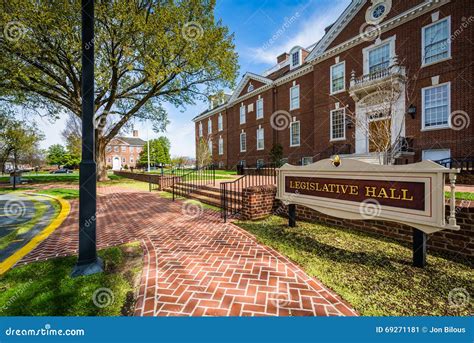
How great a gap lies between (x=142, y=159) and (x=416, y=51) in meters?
62.1

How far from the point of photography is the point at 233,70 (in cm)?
1451

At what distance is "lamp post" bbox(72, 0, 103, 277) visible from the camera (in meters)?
3.08

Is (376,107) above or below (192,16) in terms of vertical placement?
below

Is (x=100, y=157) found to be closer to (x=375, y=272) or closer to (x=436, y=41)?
(x=375, y=272)

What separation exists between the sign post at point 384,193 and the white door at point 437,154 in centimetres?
1105

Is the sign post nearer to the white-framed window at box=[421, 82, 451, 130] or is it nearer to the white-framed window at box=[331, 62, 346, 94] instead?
the white-framed window at box=[421, 82, 451, 130]

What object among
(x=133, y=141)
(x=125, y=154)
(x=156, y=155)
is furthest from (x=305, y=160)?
(x=133, y=141)

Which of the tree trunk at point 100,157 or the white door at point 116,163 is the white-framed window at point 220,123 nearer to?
the tree trunk at point 100,157

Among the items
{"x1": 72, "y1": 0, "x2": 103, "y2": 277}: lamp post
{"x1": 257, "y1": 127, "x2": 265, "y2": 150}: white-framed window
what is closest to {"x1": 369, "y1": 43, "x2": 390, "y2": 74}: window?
{"x1": 257, "y1": 127, "x2": 265, "y2": 150}: white-framed window

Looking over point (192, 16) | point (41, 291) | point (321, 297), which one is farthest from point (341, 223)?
point (192, 16)

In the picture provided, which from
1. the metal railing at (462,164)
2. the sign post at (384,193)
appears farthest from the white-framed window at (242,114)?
the sign post at (384,193)

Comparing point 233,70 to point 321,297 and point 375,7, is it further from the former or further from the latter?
point 321,297

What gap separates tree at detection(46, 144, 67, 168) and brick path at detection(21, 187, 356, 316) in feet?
217

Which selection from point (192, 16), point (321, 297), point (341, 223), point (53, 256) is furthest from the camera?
point (192, 16)
